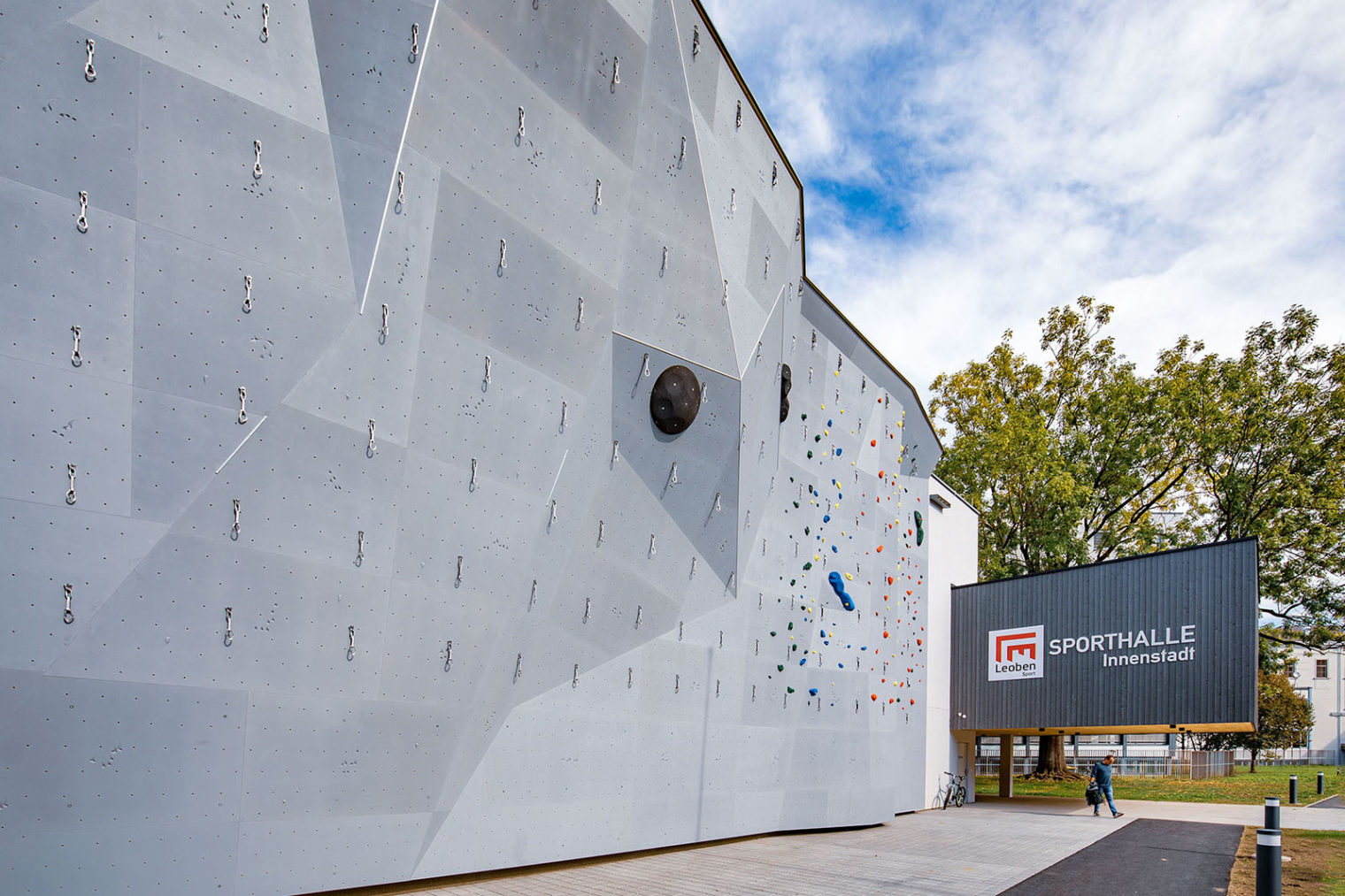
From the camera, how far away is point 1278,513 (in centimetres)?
2172

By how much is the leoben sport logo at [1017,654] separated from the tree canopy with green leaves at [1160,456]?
6.46 m

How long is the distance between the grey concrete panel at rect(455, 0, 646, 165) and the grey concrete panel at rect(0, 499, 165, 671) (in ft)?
14.6

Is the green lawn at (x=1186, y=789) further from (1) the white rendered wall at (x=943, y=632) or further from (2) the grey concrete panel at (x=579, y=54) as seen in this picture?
(2) the grey concrete panel at (x=579, y=54)

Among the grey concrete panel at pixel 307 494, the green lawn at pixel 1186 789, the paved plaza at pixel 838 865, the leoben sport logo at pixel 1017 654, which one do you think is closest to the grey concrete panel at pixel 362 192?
the grey concrete panel at pixel 307 494

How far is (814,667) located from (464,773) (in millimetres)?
5906

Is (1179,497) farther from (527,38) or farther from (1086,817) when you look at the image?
(527,38)

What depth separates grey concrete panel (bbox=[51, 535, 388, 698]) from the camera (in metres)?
4.91

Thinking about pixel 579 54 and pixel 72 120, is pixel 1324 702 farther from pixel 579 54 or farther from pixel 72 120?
pixel 72 120

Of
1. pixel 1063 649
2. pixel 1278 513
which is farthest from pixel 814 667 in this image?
pixel 1278 513

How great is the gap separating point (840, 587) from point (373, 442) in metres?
7.84

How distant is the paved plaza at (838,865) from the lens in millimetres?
7043

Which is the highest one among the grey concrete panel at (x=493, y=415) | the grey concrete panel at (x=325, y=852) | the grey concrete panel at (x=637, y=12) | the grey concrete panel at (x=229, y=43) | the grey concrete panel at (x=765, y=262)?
the grey concrete panel at (x=637, y=12)

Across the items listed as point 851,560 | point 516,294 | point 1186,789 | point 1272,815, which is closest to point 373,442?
point 516,294

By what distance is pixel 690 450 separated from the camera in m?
9.26
